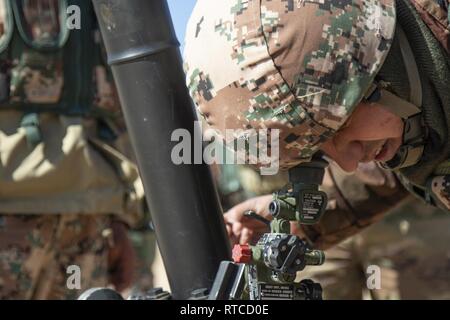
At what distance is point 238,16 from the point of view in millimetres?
2445

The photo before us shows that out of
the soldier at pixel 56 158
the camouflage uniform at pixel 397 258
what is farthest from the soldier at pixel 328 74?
the camouflage uniform at pixel 397 258

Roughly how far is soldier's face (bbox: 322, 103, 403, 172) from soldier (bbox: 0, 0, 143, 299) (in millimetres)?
2078

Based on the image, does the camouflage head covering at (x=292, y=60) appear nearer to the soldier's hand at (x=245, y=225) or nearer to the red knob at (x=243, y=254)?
the red knob at (x=243, y=254)

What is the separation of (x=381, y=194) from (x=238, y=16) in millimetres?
1366

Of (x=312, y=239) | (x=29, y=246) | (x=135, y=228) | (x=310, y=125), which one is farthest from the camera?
(x=135, y=228)

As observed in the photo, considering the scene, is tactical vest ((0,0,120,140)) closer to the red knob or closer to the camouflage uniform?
the camouflage uniform

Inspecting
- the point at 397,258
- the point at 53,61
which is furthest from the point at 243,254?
the point at 397,258

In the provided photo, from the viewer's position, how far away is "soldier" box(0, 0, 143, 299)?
4434 millimetres

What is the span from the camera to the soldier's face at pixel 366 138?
2539mm

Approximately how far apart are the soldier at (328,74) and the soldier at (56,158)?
200cm

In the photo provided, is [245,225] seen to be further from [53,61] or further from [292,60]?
[53,61]
